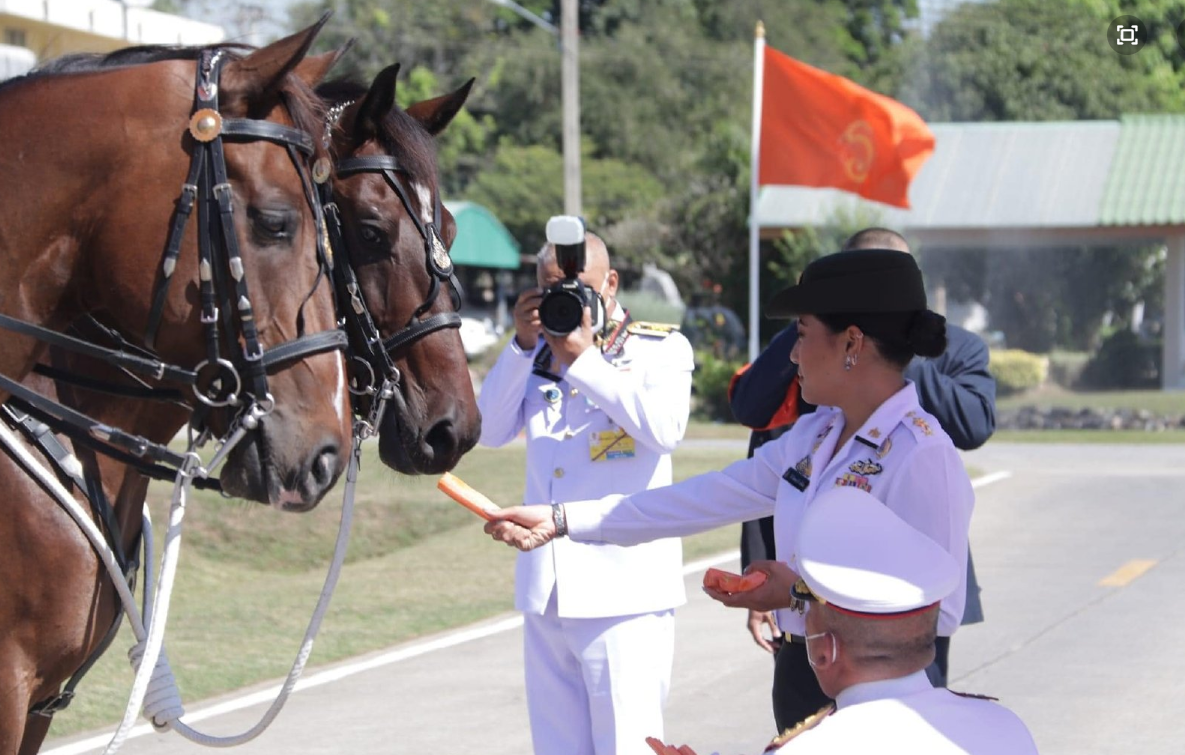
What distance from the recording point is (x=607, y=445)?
495 cm

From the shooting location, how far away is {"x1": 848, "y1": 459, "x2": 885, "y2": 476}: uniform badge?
3.35 m

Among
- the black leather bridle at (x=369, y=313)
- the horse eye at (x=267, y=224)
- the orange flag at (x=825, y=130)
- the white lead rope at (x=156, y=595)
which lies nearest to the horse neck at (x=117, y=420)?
the white lead rope at (x=156, y=595)

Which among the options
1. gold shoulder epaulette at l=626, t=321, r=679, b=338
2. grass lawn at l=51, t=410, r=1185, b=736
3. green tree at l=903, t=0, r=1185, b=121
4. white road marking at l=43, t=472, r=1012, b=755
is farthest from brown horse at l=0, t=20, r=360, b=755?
green tree at l=903, t=0, r=1185, b=121

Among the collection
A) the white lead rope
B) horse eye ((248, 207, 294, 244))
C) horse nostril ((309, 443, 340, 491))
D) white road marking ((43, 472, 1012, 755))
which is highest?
horse eye ((248, 207, 294, 244))

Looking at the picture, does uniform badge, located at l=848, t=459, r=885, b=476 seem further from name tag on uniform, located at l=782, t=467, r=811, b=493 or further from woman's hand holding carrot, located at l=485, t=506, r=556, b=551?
woman's hand holding carrot, located at l=485, t=506, r=556, b=551

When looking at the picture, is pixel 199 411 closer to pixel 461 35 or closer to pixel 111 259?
pixel 111 259

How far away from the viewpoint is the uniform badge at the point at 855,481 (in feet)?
10.9

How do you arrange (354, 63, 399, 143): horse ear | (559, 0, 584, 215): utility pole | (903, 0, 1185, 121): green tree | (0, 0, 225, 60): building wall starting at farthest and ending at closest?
1. (903, 0, 1185, 121): green tree
2. (559, 0, 584, 215): utility pole
3. (0, 0, 225, 60): building wall
4. (354, 63, 399, 143): horse ear

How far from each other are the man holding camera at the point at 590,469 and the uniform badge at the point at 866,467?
52.0 inches

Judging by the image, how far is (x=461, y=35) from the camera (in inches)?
2378

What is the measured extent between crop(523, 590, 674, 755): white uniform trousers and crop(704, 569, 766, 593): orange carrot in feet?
5.09

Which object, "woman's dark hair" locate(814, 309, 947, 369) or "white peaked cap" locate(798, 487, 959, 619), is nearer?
"white peaked cap" locate(798, 487, 959, 619)

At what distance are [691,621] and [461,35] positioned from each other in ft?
176

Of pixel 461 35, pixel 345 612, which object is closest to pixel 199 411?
pixel 345 612
